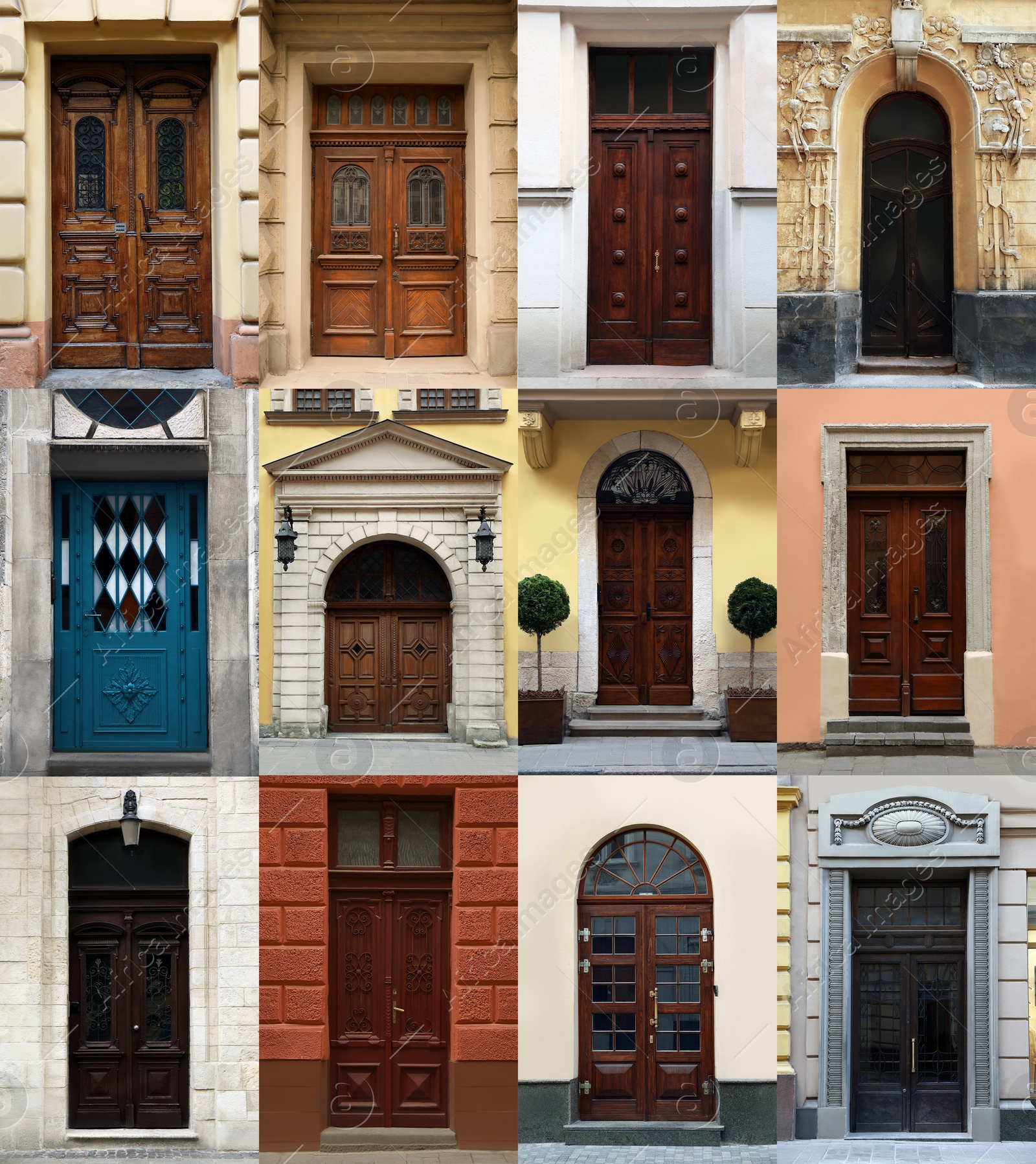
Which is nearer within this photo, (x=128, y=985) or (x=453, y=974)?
(x=453, y=974)

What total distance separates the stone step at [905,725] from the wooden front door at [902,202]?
8.10 feet

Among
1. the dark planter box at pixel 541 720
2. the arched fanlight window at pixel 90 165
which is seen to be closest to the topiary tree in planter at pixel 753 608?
the dark planter box at pixel 541 720

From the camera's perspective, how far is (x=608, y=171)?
29.5 ft

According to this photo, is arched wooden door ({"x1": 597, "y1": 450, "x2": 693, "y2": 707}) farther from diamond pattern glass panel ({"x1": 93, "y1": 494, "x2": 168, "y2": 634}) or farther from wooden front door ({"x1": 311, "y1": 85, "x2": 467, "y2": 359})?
diamond pattern glass panel ({"x1": 93, "y1": 494, "x2": 168, "y2": 634})

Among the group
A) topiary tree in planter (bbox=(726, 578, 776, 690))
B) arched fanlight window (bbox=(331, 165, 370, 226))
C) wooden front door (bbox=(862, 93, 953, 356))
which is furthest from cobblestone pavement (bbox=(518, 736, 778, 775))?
arched fanlight window (bbox=(331, 165, 370, 226))

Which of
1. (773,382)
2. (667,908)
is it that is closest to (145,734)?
(667,908)

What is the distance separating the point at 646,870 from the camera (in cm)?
927

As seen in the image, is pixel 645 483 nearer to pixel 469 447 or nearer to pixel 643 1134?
pixel 469 447

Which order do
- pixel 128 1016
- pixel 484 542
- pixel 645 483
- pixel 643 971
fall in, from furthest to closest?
pixel 128 1016 < pixel 643 971 < pixel 645 483 < pixel 484 542

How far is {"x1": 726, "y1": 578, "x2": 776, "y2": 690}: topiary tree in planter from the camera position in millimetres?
8773

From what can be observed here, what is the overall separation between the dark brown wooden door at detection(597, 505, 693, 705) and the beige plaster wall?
67 centimetres

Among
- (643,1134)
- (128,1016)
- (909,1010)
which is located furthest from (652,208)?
(128,1016)

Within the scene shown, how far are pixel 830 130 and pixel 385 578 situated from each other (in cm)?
414

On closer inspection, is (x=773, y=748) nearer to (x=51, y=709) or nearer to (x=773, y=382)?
(x=773, y=382)
